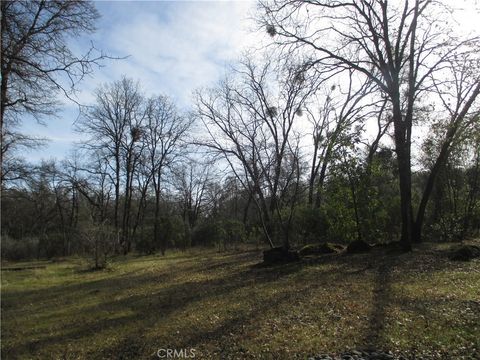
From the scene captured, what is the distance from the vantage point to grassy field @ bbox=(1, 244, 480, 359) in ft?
20.0

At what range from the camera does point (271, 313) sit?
800 centimetres

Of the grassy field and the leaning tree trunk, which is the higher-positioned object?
the leaning tree trunk

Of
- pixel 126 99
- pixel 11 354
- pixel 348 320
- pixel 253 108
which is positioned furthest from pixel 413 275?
pixel 126 99

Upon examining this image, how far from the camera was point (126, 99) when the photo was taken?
114 feet

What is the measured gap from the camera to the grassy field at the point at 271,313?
6.09 metres

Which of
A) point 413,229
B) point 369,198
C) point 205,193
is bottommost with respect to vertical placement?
Answer: point 413,229

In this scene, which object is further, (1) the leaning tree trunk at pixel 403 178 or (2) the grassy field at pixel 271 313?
(1) the leaning tree trunk at pixel 403 178

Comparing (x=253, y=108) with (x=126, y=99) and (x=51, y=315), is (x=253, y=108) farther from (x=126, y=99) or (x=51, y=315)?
(x=126, y=99)

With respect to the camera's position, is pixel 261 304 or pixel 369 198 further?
pixel 369 198

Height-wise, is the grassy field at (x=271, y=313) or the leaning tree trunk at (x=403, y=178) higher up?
the leaning tree trunk at (x=403, y=178)

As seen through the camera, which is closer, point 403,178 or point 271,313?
point 271,313

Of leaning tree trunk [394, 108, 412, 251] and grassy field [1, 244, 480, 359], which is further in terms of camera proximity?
leaning tree trunk [394, 108, 412, 251]

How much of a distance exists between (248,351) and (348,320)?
193 centimetres

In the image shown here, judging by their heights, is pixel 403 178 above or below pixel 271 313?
above
